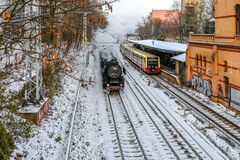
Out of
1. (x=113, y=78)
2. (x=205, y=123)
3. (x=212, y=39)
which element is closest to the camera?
(x=205, y=123)

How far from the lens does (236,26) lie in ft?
67.9

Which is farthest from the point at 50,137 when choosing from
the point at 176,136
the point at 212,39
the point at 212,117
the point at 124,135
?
the point at 212,39

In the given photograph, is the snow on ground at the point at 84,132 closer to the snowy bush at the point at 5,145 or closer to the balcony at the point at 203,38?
the snowy bush at the point at 5,145

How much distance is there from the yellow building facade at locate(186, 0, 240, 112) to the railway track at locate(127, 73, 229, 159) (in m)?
4.35

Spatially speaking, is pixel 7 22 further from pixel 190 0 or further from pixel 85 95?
pixel 190 0

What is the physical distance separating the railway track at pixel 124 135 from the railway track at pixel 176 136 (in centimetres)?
120

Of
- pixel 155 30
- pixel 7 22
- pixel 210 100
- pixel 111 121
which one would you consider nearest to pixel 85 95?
pixel 111 121

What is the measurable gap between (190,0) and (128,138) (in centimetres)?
8263

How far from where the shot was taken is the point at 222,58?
72.9ft

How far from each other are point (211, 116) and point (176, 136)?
4645mm

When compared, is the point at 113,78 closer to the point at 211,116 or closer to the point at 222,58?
the point at 222,58

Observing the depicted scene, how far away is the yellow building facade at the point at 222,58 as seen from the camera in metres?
20.4

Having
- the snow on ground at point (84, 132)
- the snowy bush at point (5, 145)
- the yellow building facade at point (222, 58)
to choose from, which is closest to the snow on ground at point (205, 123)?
the snow on ground at point (84, 132)

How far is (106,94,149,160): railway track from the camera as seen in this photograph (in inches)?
502
